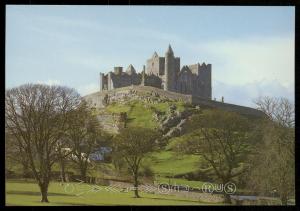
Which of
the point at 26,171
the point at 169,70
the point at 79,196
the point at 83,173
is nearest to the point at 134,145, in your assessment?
the point at 83,173

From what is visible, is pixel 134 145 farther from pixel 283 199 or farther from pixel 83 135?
pixel 283 199

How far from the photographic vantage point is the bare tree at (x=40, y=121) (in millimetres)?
15781

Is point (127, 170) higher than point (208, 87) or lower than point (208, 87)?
lower

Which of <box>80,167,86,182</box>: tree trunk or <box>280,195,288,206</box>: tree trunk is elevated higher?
<box>80,167,86,182</box>: tree trunk

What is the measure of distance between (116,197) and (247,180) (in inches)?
99.5

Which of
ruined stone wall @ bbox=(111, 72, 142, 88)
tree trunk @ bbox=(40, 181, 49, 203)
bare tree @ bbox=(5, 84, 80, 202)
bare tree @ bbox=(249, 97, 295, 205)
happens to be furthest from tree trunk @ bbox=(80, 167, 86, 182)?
bare tree @ bbox=(249, 97, 295, 205)

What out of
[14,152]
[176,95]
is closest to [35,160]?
[14,152]

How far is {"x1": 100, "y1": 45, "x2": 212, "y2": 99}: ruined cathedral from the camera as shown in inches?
622

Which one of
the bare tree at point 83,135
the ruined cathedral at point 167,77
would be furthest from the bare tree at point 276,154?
the bare tree at point 83,135

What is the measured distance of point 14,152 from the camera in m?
15.8

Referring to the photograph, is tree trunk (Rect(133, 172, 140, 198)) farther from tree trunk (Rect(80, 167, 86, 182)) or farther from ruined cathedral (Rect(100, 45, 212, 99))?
ruined cathedral (Rect(100, 45, 212, 99))

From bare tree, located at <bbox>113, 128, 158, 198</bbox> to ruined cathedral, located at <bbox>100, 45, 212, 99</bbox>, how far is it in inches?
36.1

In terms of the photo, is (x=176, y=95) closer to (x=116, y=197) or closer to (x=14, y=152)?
(x=116, y=197)

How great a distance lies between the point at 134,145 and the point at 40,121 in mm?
1852
